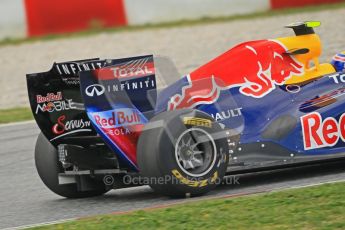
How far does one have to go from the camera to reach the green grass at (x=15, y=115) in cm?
1174

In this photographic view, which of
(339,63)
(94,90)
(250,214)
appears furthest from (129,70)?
(339,63)

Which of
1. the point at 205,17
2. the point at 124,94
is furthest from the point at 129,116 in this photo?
the point at 205,17

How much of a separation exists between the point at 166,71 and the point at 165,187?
47.2 inches

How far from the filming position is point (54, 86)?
20.9ft

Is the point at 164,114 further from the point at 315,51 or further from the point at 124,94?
the point at 315,51

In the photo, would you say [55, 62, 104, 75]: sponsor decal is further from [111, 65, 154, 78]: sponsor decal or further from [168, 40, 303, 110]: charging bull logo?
[168, 40, 303, 110]: charging bull logo

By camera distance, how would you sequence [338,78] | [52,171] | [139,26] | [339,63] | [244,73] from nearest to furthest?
[52,171] < [244,73] < [338,78] < [339,63] < [139,26]

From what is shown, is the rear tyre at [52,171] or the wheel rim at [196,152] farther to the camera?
the rear tyre at [52,171]

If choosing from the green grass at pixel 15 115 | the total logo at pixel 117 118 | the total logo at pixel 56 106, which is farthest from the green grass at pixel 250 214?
the green grass at pixel 15 115

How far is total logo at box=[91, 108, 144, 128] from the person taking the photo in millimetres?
6172

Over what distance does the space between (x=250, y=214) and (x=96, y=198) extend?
5.98 feet

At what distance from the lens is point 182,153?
6219mm

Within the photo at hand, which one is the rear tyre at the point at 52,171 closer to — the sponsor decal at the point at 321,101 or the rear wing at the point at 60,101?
the rear wing at the point at 60,101

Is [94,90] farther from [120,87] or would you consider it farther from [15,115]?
[15,115]
